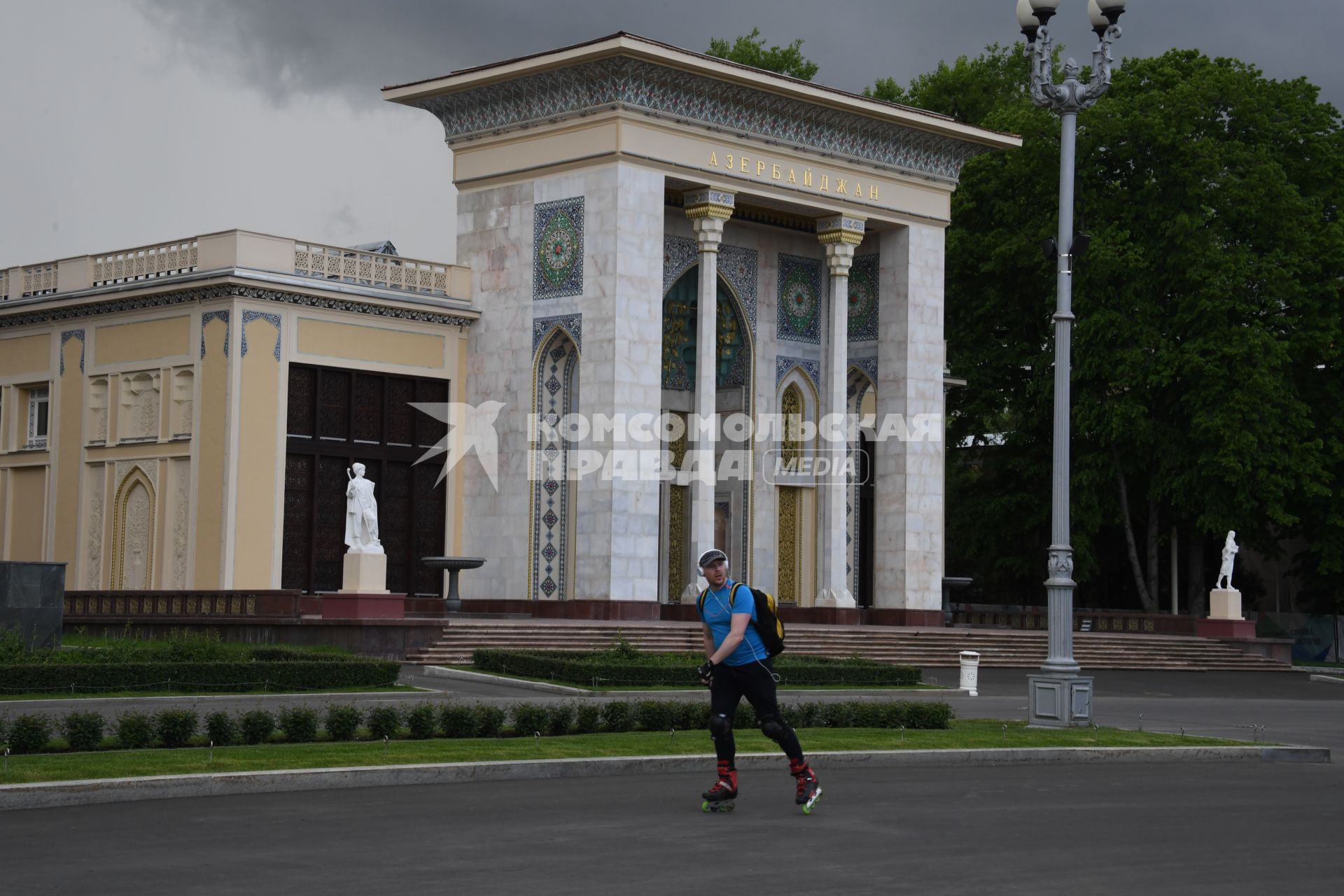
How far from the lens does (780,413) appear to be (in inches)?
1860

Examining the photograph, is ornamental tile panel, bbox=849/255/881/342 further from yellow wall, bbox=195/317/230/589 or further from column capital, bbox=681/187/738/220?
yellow wall, bbox=195/317/230/589

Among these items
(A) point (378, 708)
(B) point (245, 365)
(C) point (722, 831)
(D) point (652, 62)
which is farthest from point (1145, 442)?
(C) point (722, 831)

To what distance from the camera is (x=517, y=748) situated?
17.6m

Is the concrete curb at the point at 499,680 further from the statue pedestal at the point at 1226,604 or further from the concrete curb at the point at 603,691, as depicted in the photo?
the statue pedestal at the point at 1226,604

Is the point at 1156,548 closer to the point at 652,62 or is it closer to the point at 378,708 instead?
the point at 652,62

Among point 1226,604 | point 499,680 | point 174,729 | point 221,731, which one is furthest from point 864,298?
point 174,729

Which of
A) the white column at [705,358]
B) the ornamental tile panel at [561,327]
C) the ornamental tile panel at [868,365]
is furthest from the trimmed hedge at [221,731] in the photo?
the ornamental tile panel at [868,365]

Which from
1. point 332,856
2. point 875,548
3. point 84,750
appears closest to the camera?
point 332,856

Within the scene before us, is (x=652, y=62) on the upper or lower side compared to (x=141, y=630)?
upper

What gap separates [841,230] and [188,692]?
24.2m

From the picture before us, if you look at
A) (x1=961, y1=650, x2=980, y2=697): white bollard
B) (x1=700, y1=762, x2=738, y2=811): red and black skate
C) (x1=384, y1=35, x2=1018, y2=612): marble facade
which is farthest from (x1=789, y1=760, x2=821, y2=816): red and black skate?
(x1=384, y1=35, x2=1018, y2=612): marble facade

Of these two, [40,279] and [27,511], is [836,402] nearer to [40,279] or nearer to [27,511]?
[40,279]

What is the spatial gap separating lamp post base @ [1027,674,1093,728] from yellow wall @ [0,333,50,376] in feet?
90.2

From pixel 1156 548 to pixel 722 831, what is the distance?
140 feet
